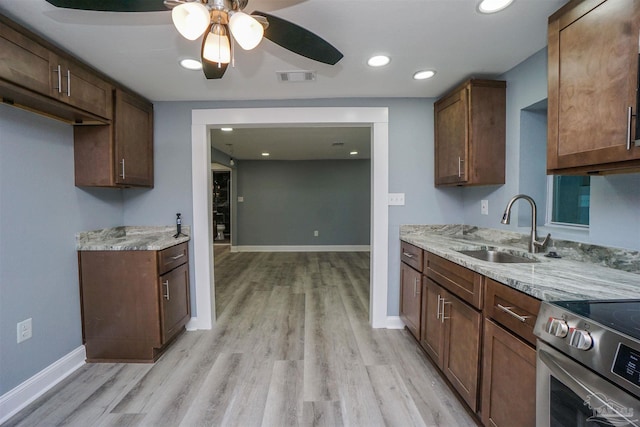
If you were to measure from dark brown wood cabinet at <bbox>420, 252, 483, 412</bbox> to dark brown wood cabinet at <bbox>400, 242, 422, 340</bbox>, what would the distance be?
0.32ft

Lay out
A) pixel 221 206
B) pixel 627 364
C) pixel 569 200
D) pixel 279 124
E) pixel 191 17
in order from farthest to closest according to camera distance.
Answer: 1. pixel 221 206
2. pixel 279 124
3. pixel 569 200
4. pixel 191 17
5. pixel 627 364

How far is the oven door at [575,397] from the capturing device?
0.71 m

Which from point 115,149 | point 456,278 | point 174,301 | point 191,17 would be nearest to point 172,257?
point 174,301

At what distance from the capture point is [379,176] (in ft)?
8.51

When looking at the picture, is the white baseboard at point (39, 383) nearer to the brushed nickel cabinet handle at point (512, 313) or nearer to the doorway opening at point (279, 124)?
the doorway opening at point (279, 124)

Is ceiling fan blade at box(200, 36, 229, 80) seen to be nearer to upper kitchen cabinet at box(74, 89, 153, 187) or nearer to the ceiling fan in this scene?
the ceiling fan

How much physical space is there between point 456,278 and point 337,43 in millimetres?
1612

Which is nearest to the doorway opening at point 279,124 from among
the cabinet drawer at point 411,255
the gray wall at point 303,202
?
the cabinet drawer at point 411,255

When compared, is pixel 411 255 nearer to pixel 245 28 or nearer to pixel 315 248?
pixel 245 28

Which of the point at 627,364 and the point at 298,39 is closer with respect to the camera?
the point at 627,364

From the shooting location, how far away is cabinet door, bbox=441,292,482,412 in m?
1.42

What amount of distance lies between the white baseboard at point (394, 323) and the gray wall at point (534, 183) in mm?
1176

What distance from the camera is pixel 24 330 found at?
5.36 feet

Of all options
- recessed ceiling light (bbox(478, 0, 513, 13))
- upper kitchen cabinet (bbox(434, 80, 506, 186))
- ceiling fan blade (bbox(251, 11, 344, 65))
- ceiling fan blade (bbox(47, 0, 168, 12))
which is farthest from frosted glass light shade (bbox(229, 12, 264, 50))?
upper kitchen cabinet (bbox(434, 80, 506, 186))
